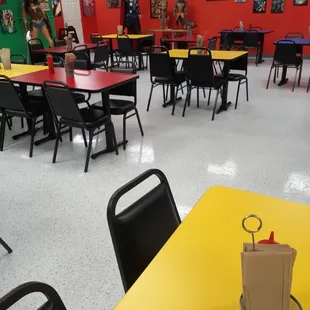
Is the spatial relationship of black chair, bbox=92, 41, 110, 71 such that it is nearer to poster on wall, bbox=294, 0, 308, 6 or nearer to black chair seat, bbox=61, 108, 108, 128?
black chair seat, bbox=61, 108, 108, 128

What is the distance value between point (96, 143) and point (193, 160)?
3.89ft

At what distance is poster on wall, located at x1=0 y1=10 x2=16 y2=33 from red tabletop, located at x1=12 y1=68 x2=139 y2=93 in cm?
459

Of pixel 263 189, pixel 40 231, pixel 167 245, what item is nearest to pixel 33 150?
pixel 40 231

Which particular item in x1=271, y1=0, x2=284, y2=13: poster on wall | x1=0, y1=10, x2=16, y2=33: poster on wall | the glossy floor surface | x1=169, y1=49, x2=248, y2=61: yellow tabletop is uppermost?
x1=271, y1=0, x2=284, y2=13: poster on wall

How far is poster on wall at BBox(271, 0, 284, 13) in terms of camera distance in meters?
8.34

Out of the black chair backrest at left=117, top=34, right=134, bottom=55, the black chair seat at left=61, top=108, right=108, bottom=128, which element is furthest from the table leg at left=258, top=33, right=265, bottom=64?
the black chair seat at left=61, top=108, right=108, bottom=128

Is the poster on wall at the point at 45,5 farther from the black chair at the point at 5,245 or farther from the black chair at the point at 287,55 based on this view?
the black chair at the point at 5,245

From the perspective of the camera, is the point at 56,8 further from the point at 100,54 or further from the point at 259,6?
the point at 259,6

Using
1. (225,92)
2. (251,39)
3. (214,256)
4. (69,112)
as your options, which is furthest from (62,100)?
(251,39)

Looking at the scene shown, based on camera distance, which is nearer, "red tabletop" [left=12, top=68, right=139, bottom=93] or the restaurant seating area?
the restaurant seating area

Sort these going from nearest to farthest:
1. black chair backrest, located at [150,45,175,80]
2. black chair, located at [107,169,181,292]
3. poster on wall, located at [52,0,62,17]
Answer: black chair, located at [107,169,181,292] < black chair backrest, located at [150,45,175,80] < poster on wall, located at [52,0,62,17]

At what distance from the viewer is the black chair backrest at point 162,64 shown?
15.3ft

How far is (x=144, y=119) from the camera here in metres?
4.70

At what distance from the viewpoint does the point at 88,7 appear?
33.9 ft
